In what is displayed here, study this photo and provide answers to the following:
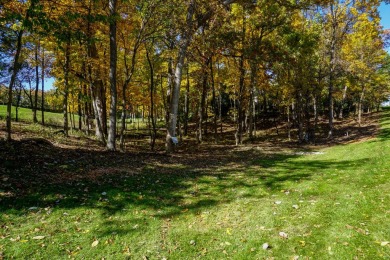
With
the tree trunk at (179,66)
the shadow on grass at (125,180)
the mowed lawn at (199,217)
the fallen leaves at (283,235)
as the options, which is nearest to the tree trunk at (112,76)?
the shadow on grass at (125,180)

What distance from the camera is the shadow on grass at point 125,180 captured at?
7.37 metres

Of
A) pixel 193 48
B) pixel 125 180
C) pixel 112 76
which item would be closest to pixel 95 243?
pixel 125 180

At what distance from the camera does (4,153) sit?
1053 centimetres

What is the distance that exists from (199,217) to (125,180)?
3823 millimetres

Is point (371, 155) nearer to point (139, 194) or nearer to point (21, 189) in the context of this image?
point (139, 194)

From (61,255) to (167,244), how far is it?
199 cm

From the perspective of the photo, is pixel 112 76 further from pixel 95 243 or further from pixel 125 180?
pixel 95 243

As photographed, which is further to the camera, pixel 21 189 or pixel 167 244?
pixel 21 189

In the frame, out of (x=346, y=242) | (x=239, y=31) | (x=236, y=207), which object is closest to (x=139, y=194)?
(x=236, y=207)

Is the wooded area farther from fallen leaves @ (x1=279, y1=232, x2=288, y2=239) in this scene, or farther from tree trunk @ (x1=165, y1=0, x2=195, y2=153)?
fallen leaves @ (x1=279, y1=232, x2=288, y2=239)

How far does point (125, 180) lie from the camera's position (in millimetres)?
9719

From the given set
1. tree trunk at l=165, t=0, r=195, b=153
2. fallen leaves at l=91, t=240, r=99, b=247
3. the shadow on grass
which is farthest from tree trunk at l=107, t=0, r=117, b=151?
fallen leaves at l=91, t=240, r=99, b=247

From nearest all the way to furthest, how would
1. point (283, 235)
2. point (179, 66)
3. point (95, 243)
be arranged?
point (95, 243), point (283, 235), point (179, 66)

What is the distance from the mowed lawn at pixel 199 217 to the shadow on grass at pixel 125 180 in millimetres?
39
